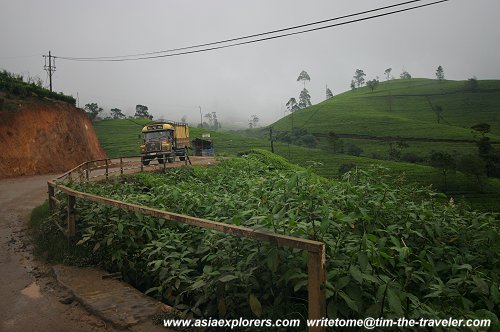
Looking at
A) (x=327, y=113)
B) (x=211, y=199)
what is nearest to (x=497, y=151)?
(x=327, y=113)

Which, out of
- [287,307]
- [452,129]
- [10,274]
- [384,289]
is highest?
[452,129]

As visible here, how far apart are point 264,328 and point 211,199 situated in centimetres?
443

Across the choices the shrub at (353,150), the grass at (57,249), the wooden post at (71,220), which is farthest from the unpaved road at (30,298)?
the shrub at (353,150)

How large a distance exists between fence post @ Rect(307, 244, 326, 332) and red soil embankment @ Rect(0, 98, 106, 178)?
24.9m

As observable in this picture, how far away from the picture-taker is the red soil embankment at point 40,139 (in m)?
23.8

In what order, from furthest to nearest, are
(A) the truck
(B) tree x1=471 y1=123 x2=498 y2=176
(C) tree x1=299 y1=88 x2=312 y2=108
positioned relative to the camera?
(C) tree x1=299 y1=88 x2=312 y2=108
(B) tree x1=471 y1=123 x2=498 y2=176
(A) the truck

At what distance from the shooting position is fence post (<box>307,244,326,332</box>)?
267 cm

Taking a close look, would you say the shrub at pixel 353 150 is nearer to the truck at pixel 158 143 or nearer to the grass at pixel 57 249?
the truck at pixel 158 143

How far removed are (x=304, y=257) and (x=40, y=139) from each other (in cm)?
2926

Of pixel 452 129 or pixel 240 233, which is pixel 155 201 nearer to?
pixel 240 233

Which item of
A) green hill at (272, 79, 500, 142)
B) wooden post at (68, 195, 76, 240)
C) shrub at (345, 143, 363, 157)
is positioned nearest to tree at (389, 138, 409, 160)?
green hill at (272, 79, 500, 142)

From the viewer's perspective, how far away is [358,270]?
316 cm

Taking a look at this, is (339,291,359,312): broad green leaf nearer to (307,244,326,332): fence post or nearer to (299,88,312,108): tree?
(307,244,326,332): fence post

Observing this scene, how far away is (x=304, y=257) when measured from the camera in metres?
3.46
